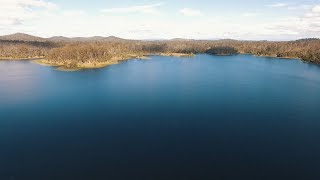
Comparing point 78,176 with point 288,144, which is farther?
point 288,144

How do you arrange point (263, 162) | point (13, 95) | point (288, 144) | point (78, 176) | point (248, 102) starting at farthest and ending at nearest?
point (13, 95)
point (248, 102)
point (288, 144)
point (263, 162)
point (78, 176)

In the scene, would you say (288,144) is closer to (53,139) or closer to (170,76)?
(53,139)

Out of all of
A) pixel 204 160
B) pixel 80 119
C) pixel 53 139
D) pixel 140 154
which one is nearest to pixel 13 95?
pixel 80 119

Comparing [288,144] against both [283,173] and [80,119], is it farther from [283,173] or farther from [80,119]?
[80,119]

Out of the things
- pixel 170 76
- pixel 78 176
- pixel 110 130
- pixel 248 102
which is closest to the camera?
pixel 78 176

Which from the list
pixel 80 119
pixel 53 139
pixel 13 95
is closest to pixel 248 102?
pixel 80 119

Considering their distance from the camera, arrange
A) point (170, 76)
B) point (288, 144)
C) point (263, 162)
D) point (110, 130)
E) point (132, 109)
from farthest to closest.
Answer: point (170, 76)
point (132, 109)
point (110, 130)
point (288, 144)
point (263, 162)
